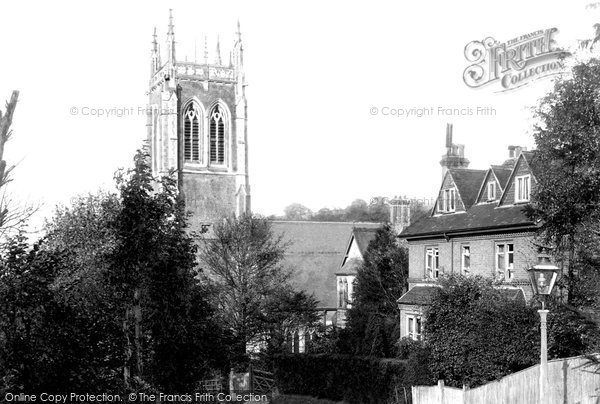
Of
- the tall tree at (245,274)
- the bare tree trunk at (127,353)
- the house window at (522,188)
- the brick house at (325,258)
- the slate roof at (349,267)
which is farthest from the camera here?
the brick house at (325,258)

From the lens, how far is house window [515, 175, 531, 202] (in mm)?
30812

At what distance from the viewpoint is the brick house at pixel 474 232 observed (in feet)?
99.3

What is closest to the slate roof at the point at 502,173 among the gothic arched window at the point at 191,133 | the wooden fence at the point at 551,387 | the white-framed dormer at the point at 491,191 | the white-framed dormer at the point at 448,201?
the white-framed dormer at the point at 491,191

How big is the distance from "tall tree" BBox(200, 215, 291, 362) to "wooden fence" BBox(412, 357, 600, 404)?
22908 millimetres

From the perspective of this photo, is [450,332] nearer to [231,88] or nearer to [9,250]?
[9,250]

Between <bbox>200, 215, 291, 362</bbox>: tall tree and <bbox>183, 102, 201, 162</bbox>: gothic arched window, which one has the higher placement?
<bbox>183, 102, 201, 162</bbox>: gothic arched window

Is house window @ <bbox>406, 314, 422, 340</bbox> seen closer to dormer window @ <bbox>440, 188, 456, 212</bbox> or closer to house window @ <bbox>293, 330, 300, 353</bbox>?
dormer window @ <bbox>440, 188, 456, 212</bbox>

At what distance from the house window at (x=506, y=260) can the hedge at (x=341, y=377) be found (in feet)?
18.0

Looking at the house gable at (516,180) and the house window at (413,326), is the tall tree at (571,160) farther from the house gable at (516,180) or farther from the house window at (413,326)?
the house window at (413,326)

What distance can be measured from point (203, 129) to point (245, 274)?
2500cm

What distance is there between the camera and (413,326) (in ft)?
119

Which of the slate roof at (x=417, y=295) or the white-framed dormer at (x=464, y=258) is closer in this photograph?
the white-framed dormer at (x=464, y=258)

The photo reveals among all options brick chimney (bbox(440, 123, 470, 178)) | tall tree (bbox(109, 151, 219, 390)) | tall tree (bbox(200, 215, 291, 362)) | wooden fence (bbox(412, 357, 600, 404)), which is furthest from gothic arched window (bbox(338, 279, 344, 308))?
tall tree (bbox(109, 151, 219, 390))

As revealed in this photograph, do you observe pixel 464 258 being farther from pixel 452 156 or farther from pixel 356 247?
pixel 356 247
